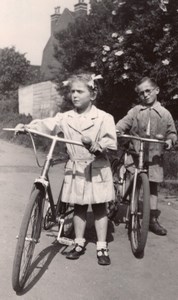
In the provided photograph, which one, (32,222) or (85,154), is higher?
(85,154)

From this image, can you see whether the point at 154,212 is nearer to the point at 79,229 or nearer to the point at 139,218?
the point at 139,218

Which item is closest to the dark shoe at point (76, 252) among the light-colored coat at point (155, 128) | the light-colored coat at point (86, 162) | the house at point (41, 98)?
the light-colored coat at point (86, 162)

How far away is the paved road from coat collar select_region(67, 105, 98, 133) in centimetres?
115

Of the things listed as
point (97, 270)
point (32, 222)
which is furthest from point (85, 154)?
point (97, 270)

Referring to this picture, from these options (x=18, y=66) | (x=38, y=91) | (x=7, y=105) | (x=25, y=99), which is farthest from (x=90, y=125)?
(x=18, y=66)

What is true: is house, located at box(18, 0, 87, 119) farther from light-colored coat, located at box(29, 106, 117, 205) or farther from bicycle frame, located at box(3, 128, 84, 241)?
bicycle frame, located at box(3, 128, 84, 241)

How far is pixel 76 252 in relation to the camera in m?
4.11

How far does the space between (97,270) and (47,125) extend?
133 cm

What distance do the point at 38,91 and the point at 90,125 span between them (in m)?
17.2

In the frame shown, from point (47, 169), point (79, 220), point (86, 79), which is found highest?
point (86, 79)

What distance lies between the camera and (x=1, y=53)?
35.5 metres

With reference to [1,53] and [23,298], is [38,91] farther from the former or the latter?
[23,298]

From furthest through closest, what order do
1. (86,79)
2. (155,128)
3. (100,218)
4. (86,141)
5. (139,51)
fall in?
(139,51)
(155,128)
(100,218)
(86,79)
(86,141)

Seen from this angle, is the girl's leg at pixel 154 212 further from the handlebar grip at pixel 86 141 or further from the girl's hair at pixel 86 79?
the handlebar grip at pixel 86 141
